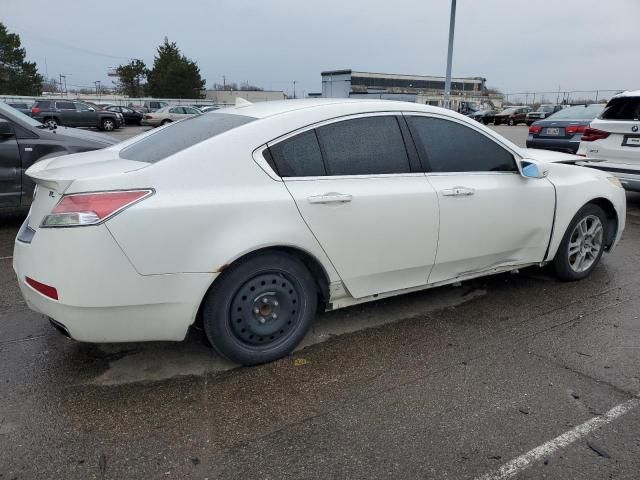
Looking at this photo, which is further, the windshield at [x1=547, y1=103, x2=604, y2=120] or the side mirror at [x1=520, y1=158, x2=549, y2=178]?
the windshield at [x1=547, y1=103, x2=604, y2=120]

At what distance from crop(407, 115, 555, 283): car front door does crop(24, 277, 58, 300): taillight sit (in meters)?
2.42

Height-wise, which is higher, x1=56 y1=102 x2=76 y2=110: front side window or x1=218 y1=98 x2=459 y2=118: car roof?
x1=56 y1=102 x2=76 y2=110: front side window

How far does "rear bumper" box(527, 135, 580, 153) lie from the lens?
Answer: 39.0 ft

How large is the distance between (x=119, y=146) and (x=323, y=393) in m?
2.33

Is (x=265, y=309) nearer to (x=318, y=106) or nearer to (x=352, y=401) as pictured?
(x=352, y=401)

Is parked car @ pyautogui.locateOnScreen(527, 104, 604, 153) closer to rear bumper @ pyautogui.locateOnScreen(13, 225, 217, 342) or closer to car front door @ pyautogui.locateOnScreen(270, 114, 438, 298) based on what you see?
car front door @ pyautogui.locateOnScreen(270, 114, 438, 298)

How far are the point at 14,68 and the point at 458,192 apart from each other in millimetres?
56851

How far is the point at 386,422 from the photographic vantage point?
267 cm

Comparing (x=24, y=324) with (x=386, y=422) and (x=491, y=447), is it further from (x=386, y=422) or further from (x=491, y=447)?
(x=491, y=447)

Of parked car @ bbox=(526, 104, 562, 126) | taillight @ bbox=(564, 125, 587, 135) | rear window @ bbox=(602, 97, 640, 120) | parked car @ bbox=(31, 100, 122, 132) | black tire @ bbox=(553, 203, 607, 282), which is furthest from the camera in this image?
parked car @ bbox=(526, 104, 562, 126)

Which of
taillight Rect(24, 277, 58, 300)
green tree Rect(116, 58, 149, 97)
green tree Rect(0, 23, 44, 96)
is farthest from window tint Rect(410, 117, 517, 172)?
green tree Rect(116, 58, 149, 97)

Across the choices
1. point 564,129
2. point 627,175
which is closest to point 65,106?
point 564,129

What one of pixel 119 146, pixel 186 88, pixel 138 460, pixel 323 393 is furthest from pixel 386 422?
pixel 186 88

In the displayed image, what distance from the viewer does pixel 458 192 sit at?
3.70 m
